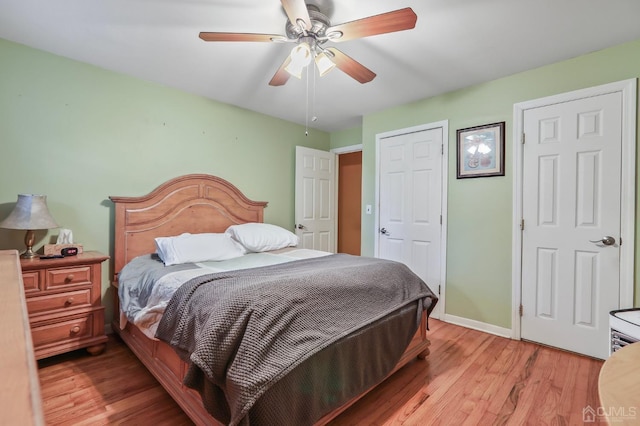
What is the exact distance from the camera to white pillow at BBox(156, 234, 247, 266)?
227cm

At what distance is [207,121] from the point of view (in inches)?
125

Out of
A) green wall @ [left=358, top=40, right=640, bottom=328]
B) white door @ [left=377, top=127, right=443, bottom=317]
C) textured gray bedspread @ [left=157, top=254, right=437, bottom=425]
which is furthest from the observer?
white door @ [left=377, top=127, right=443, bottom=317]

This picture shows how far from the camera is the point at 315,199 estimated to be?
4.13m

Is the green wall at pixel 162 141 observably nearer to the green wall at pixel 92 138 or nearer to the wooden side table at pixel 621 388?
the green wall at pixel 92 138

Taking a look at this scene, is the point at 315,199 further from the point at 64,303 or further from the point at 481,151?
the point at 64,303

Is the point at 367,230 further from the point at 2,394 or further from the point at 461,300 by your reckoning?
the point at 2,394

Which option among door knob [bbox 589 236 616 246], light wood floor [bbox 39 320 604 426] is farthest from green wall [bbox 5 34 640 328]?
light wood floor [bbox 39 320 604 426]

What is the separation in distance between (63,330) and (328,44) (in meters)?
2.77

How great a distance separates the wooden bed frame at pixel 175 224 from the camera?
5.40 ft

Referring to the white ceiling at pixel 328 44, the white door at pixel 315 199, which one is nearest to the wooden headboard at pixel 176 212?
the white door at pixel 315 199

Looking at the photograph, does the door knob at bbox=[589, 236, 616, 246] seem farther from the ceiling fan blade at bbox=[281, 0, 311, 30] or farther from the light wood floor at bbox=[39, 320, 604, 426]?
the ceiling fan blade at bbox=[281, 0, 311, 30]

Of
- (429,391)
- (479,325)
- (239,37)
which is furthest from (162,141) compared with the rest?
(479,325)

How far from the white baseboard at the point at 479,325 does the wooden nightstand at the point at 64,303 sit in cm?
306

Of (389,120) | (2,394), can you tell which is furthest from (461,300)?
(2,394)
